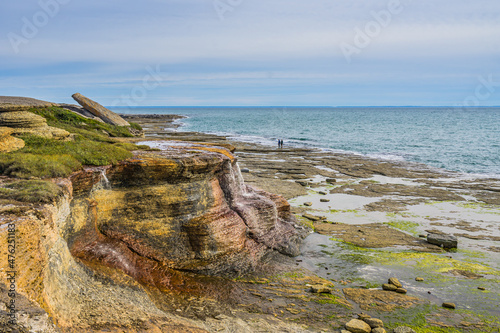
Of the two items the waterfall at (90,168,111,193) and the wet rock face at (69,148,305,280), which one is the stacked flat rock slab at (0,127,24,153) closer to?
the wet rock face at (69,148,305,280)

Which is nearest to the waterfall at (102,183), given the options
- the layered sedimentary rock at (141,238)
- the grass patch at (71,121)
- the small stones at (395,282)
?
the layered sedimentary rock at (141,238)

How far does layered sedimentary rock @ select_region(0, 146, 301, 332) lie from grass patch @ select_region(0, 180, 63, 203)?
0.39 m

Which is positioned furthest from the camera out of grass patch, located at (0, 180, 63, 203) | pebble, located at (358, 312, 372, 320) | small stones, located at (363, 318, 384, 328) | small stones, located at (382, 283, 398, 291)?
small stones, located at (382, 283, 398, 291)

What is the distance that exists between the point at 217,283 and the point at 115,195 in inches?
218

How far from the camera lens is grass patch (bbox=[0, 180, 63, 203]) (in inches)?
390

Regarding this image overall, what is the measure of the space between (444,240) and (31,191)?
19.9 m

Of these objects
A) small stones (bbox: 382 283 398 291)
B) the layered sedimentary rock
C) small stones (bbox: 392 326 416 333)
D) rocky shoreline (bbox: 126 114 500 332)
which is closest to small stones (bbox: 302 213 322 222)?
rocky shoreline (bbox: 126 114 500 332)

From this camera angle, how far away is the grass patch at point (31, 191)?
9898mm

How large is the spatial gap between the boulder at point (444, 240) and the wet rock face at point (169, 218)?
9.92 meters

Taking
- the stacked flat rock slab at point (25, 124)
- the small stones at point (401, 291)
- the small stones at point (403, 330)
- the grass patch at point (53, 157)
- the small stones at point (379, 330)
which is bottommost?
the small stones at point (401, 291)

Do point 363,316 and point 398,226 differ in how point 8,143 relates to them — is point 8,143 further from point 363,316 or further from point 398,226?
point 398,226

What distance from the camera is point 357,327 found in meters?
12.2

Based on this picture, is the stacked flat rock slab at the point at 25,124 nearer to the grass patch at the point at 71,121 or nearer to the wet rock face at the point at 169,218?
the grass patch at the point at 71,121

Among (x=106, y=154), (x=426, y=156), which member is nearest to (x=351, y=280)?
(x=106, y=154)
